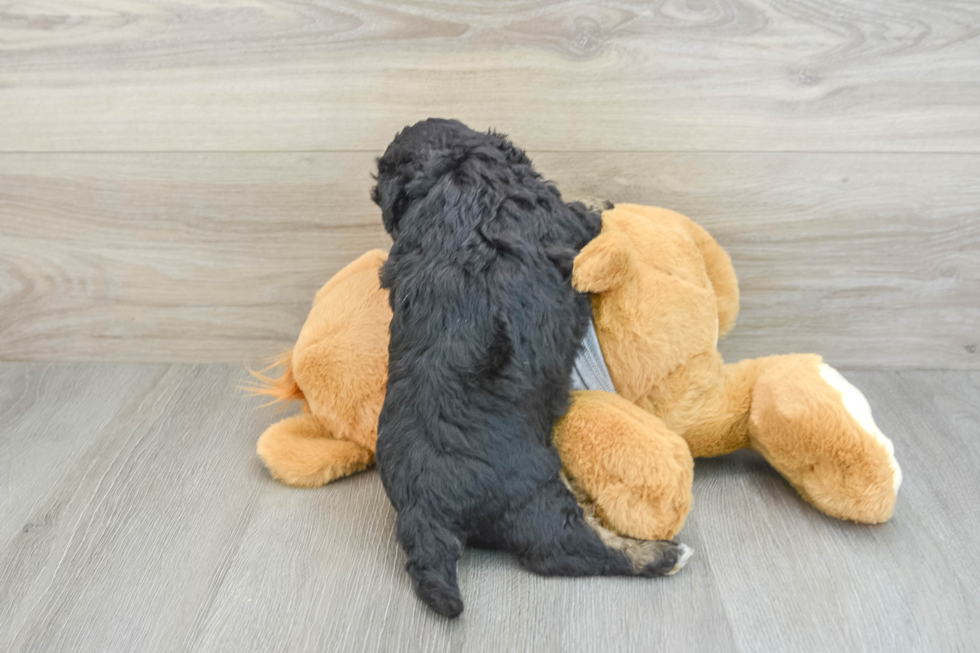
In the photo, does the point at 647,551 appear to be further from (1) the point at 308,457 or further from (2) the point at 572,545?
(1) the point at 308,457

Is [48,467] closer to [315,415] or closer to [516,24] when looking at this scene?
[315,415]

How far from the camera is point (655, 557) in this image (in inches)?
26.4

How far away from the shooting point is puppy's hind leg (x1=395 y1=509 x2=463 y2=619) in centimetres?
63

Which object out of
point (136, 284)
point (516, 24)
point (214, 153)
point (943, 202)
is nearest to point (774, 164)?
point (943, 202)

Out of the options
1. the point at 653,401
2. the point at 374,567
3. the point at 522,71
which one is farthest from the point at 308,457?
the point at 522,71

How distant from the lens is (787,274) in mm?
1009

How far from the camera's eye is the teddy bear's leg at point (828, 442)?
0.71 m

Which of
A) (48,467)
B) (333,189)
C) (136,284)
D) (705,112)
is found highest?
(705,112)

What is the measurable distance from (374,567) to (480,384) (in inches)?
8.5

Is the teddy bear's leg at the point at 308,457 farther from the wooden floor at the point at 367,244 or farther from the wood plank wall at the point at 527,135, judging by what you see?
the wood plank wall at the point at 527,135

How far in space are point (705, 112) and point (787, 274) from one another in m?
0.26

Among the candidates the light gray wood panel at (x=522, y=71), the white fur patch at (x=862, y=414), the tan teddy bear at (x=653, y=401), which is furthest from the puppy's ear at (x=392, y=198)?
the white fur patch at (x=862, y=414)

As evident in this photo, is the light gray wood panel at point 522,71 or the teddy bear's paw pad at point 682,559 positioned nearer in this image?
the teddy bear's paw pad at point 682,559

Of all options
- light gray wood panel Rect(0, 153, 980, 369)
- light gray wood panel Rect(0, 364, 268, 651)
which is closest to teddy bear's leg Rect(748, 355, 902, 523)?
light gray wood panel Rect(0, 153, 980, 369)
